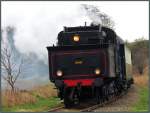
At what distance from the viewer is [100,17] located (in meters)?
39.3

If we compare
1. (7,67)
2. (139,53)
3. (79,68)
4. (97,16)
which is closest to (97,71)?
(79,68)

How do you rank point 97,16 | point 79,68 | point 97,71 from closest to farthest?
point 97,71 → point 79,68 → point 97,16

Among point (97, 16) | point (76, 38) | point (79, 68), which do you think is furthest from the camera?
point (97, 16)

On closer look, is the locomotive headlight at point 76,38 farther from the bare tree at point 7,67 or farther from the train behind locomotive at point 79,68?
the bare tree at point 7,67

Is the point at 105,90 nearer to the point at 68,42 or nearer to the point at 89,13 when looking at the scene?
the point at 68,42

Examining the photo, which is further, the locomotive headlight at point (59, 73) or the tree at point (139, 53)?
the tree at point (139, 53)

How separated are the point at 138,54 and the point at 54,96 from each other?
34.7 m

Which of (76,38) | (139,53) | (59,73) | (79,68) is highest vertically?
(76,38)

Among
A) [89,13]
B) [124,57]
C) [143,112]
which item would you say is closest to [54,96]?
[124,57]

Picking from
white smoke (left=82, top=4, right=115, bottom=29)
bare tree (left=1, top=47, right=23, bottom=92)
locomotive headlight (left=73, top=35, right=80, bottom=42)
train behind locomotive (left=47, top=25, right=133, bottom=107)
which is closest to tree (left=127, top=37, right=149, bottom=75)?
white smoke (left=82, top=4, right=115, bottom=29)

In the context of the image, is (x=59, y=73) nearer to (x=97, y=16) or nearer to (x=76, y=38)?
(x=76, y=38)

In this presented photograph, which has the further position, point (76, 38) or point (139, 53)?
point (139, 53)

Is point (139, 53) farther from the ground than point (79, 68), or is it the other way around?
point (139, 53)

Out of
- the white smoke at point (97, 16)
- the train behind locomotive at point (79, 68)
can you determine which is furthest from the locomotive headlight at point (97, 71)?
the white smoke at point (97, 16)
